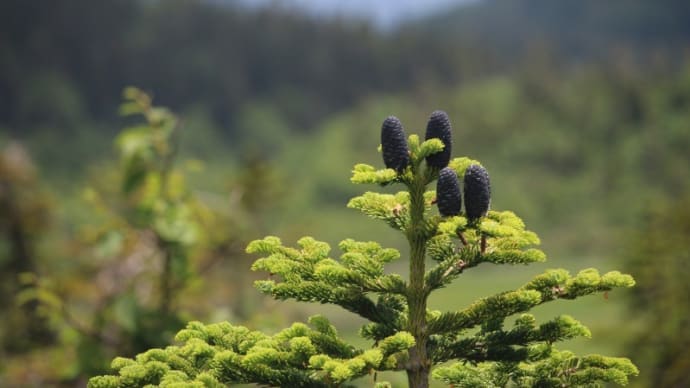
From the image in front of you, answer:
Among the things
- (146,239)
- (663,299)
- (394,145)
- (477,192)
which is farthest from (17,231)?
(477,192)

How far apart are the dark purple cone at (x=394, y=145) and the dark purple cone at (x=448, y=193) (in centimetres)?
19

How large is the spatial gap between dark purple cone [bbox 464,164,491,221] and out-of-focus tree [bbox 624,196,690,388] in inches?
222

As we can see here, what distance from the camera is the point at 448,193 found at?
3.09 metres

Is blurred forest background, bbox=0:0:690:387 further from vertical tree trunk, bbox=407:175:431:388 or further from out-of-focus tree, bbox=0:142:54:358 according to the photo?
vertical tree trunk, bbox=407:175:431:388

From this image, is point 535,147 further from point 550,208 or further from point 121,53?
point 121,53

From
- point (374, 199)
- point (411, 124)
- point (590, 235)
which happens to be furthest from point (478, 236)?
point (411, 124)

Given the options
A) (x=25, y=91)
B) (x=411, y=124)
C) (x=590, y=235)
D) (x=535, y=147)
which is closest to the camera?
(x=590, y=235)

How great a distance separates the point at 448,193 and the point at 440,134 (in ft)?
0.94

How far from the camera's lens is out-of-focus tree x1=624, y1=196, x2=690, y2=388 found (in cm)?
901

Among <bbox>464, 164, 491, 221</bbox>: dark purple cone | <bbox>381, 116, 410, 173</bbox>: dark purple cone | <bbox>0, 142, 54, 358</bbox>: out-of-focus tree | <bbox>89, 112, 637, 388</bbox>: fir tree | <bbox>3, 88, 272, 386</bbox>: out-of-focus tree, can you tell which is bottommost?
<bbox>89, 112, 637, 388</bbox>: fir tree

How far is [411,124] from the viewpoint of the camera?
120 meters

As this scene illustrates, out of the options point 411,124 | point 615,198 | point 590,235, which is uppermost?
point 411,124

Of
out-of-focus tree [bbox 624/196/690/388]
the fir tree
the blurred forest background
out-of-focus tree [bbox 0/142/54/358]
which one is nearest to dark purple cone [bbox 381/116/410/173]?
the fir tree

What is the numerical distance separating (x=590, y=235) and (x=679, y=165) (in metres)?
18.0
